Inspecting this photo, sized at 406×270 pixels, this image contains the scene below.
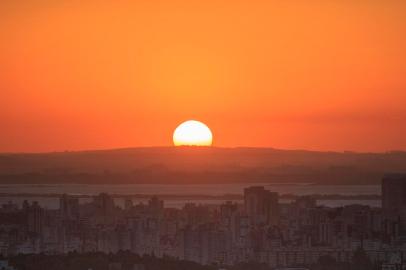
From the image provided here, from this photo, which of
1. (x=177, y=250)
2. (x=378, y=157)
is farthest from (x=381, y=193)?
(x=177, y=250)

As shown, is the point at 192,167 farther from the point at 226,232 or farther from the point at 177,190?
the point at 226,232

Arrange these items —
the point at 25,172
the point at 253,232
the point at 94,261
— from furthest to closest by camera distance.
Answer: the point at 25,172, the point at 253,232, the point at 94,261

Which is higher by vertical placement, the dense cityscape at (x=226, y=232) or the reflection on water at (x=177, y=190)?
the reflection on water at (x=177, y=190)

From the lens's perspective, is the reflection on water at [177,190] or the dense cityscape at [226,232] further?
the reflection on water at [177,190]

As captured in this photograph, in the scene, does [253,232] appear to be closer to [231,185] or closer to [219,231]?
[219,231]

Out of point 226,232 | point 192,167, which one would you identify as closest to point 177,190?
point 192,167

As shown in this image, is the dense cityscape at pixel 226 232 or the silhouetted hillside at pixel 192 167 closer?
the dense cityscape at pixel 226 232

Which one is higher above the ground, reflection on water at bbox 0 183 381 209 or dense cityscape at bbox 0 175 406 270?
reflection on water at bbox 0 183 381 209

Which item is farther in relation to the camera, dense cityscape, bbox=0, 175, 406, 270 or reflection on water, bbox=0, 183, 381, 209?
reflection on water, bbox=0, 183, 381, 209
